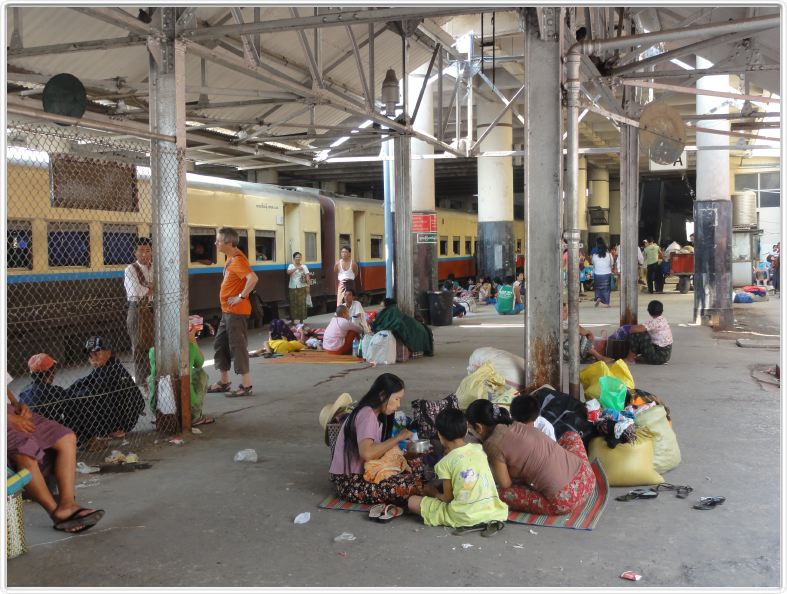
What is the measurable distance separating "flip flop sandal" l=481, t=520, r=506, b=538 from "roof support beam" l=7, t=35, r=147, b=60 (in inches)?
196

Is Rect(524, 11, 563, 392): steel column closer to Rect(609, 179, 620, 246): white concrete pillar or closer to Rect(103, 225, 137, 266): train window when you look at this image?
Rect(103, 225, 137, 266): train window

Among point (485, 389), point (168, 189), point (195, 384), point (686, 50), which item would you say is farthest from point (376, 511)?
point (686, 50)

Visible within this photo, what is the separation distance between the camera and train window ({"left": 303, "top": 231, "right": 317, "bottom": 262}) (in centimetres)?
1684

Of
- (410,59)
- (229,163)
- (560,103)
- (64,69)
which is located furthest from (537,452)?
(229,163)

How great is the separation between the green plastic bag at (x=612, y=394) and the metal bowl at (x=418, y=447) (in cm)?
161

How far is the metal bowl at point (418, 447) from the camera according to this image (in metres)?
5.17

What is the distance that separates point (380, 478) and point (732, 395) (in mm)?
4854

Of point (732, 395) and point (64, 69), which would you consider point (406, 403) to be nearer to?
point (732, 395)

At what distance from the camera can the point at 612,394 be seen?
6020 mm

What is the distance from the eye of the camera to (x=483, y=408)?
4578 mm

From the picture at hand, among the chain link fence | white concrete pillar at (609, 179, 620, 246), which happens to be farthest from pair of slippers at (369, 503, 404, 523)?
white concrete pillar at (609, 179, 620, 246)

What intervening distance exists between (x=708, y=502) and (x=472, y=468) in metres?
1.58

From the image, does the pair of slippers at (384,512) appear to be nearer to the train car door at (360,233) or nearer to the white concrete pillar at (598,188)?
the train car door at (360,233)

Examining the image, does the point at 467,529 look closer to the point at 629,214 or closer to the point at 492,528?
the point at 492,528
